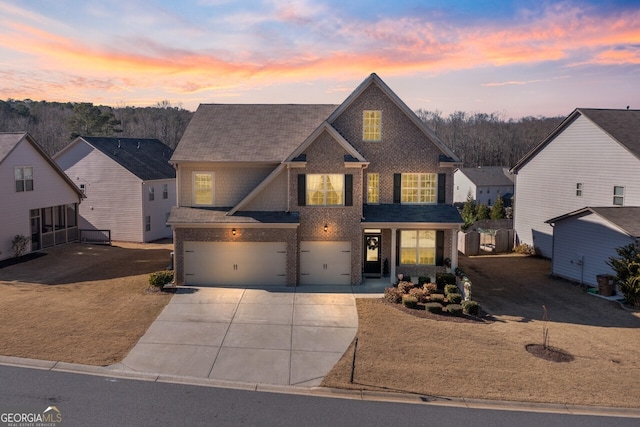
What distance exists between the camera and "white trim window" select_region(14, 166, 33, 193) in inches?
1215

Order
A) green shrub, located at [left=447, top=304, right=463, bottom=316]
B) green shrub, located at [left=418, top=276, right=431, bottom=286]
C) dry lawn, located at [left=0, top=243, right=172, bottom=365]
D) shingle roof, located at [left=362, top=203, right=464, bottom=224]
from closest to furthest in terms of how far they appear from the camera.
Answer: dry lawn, located at [left=0, top=243, right=172, bottom=365] → green shrub, located at [left=447, top=304, right=463, bottom=316] → green shrub, located at [left=418, top=276, right=431, bottom=286] → shingle roof, located at [left=362, top=203, right=464, bottom=224]

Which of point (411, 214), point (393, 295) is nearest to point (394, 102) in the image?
point (411, 214)

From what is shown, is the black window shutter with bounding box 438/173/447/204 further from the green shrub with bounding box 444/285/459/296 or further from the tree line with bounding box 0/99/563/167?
the tree line with bounding box 0/99/563/167

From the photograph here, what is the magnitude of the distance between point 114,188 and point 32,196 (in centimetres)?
755

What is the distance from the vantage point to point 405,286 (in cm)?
2239

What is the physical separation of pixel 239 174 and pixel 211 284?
573 centimetres

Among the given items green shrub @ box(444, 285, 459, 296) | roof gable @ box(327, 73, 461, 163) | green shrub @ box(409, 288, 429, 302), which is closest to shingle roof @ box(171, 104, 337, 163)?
roof gable @ box(327, 73, 461, 163)

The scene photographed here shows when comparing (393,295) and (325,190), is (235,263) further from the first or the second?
(393,295)

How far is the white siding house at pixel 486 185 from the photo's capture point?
7731 centimetres

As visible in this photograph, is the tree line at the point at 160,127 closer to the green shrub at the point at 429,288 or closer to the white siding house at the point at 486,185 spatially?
the white siding house at the point at 486,185

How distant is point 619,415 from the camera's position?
40.1 ft

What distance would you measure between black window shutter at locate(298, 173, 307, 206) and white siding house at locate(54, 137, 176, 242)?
1904cm

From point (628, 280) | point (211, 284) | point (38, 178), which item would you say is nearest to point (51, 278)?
point (211, 284)

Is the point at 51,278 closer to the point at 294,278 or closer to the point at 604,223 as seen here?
the point at 294,278
